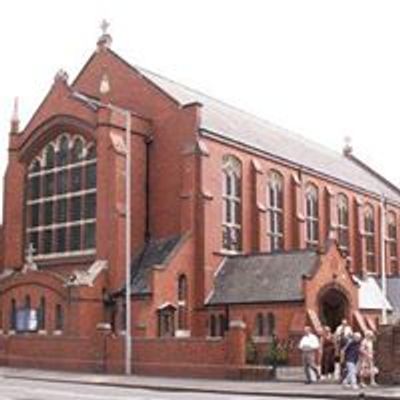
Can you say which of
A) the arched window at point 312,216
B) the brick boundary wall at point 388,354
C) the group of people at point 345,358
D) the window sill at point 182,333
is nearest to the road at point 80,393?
the group of people at point 345,358

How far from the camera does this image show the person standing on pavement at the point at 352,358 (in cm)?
2709

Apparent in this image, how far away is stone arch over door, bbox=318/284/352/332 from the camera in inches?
1610

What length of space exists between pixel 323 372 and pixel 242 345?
10.7ft

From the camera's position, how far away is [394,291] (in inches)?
2206

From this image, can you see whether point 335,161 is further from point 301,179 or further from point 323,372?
point 323,372

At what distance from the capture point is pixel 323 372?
31547 millimetres

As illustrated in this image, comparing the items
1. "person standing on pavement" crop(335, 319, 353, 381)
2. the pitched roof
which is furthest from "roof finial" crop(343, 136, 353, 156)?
"person standing on pavement" crop(335, 319, 353, 381)

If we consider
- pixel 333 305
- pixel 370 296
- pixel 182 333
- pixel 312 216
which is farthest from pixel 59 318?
pixel 312 216

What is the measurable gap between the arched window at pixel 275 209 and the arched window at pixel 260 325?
1061cm

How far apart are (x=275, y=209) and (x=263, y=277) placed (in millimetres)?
10316

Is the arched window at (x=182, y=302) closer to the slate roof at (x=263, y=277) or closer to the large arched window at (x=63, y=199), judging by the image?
the slate roof at (x=263, y=277)

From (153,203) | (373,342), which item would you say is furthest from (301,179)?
(373,342)

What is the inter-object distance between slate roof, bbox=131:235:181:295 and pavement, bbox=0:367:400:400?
6.42 meters

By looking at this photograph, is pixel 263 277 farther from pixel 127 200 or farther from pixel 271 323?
pixel 127 200
